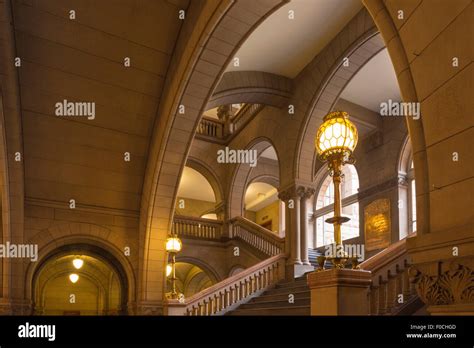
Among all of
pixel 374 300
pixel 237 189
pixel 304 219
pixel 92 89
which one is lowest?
pixel 374 300

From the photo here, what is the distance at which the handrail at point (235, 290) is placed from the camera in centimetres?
1062

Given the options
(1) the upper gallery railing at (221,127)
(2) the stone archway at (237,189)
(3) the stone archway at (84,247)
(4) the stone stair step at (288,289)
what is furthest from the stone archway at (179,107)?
(1) the upper gallery railing at (221,127)

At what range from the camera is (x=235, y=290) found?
38.5ft

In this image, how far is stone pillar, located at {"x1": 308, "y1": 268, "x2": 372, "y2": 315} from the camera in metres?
4.93

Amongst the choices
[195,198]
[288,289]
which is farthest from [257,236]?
[195,198]

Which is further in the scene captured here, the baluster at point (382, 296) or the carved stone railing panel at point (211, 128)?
the carved stone railing panel at point (211, 128)

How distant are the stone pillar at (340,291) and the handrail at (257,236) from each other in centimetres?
867

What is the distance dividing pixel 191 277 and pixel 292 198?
34.5 feet

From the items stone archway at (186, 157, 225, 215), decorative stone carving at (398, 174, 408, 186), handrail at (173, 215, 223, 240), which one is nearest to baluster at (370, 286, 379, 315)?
decorative stone carving at (398, 174, 408, 186)

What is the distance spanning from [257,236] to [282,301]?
5.29 m

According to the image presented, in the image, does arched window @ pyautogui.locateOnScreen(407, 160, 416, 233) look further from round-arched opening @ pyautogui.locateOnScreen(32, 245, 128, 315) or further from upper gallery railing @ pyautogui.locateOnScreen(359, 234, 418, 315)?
round-arched opening @ pyautogui.locateOnScreen(32, 245, 128, 315)

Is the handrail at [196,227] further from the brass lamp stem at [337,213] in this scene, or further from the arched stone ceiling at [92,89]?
the brass lamp stem at [337,213]

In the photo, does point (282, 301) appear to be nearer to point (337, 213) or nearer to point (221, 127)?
point (337, 213)
